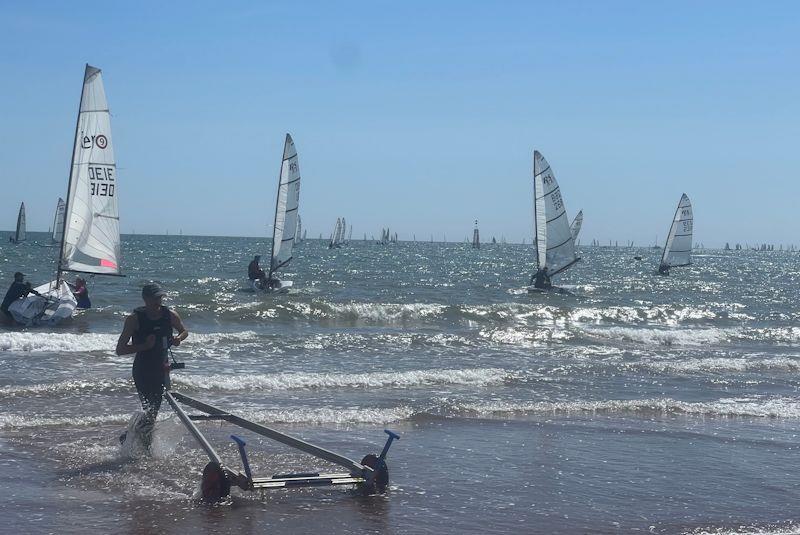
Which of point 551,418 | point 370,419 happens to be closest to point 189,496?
point 370,419

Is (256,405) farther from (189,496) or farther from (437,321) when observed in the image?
(437,321)

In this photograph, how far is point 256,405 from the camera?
39.3 feet

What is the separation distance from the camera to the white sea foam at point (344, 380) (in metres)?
13.4

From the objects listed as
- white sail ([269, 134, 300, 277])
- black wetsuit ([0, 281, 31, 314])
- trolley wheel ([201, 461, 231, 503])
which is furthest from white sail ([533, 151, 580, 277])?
trolley wheel ([201, 461, 231, 503])

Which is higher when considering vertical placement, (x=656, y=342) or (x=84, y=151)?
(x=84, y=151)

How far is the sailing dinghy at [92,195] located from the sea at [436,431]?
81.0 inches

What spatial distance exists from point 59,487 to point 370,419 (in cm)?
430

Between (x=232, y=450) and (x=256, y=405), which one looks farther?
(x=256, y=405)

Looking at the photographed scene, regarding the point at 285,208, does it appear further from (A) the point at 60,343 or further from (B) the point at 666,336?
(A) the point at 60,343

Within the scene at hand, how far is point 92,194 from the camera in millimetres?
19297

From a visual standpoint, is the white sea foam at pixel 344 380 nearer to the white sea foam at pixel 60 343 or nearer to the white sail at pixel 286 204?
the white sea foam at pixel 60 343

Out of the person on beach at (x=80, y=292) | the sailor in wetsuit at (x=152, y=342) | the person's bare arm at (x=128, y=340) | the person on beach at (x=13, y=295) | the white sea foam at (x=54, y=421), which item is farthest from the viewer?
the person on beach at (x=80, y=292)

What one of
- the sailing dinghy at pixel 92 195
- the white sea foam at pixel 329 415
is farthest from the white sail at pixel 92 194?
the white sea foam at pixel 329 415

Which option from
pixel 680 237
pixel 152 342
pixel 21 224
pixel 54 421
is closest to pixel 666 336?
pixel 54 421
